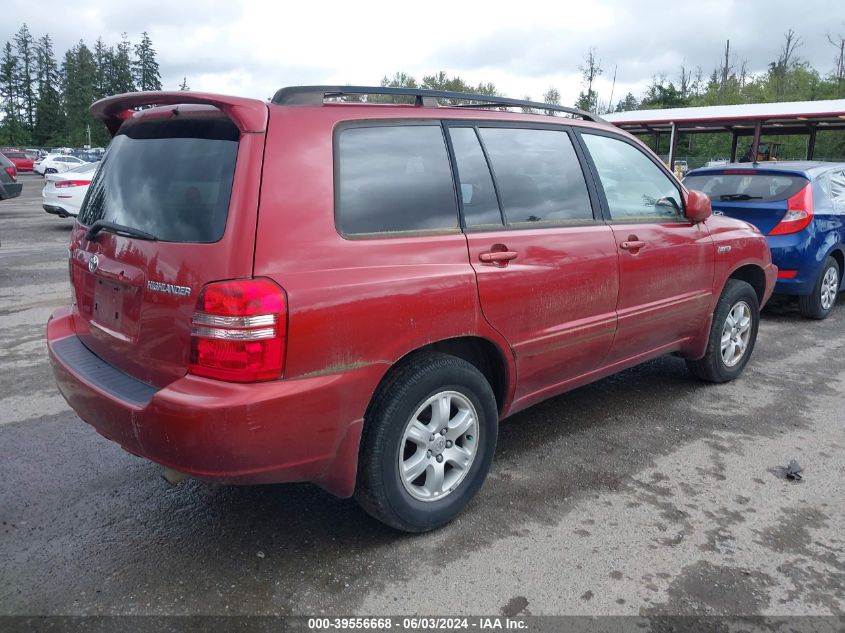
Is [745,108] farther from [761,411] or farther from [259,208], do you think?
[259,208]

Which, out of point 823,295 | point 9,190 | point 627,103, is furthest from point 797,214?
point 627,103

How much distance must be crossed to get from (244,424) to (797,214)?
6544 mm

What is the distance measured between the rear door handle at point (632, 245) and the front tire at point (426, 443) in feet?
4.33

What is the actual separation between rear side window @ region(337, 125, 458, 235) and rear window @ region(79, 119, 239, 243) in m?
0.45

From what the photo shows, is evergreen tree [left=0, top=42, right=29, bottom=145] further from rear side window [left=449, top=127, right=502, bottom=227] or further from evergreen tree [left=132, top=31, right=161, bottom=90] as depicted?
rear side window [left=449, top=127, right=502, bottom=227]

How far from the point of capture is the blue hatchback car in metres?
7.06

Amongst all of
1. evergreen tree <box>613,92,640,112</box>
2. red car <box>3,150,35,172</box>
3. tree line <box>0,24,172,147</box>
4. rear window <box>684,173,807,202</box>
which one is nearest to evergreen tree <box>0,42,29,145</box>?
tree line <box>0,24,172,147</box>

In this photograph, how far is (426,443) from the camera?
3.01m

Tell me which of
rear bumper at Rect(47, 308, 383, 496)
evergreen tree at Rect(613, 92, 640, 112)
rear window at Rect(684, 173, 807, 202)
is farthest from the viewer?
evergreen tree at Rect(613, 92, 640, 112)

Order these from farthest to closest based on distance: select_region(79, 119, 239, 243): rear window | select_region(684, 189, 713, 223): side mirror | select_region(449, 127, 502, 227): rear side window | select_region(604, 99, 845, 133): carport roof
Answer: select_region(604, 99, 845, 133): carport roof → select_region(684, 189, 713, 223): side mirror → select_region(449, 127, 502, 227): rear side window → select_region(79, 119, 239, 243): rear window

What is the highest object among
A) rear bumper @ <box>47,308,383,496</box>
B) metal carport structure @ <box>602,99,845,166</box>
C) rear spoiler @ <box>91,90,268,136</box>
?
metal carport structure @ <box>602,99,845,166</box>

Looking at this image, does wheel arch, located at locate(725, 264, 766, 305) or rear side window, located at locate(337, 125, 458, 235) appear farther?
wheel arch, located at locate(725, 264, 766, 305)

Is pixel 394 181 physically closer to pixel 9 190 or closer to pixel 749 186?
pixel 749 186

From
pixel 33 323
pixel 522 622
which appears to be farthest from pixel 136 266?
pixel 33 323
